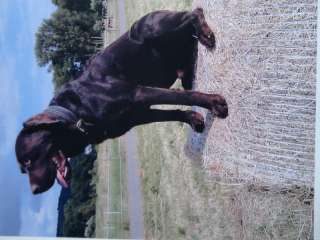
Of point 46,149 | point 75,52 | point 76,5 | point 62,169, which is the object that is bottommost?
point 62,169

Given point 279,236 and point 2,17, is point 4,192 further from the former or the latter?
point 279,236

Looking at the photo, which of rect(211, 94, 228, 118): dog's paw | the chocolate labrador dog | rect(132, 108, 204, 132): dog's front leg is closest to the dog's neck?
the chocolate labrador dog

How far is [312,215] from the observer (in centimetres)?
232

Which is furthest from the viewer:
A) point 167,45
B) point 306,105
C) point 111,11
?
point 111,11

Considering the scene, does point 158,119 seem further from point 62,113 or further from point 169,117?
point 62,113

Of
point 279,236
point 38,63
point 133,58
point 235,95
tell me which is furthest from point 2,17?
point 279,236

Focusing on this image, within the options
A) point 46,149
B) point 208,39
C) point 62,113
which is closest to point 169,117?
point 208,39

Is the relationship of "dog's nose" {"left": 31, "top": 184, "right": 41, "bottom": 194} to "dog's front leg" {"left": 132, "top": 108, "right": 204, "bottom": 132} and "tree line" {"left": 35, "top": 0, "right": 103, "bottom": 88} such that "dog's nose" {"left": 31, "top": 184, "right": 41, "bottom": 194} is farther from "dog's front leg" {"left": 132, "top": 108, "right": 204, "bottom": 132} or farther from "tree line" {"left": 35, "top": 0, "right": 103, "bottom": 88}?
"dog's front leg" {"left": 132, "top": 108, "right": 204, "bottom": 132}

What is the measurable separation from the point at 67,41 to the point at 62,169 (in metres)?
0.76

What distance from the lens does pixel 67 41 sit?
9.26 ft

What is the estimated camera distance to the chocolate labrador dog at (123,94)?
2576mm

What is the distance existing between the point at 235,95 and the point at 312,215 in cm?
69

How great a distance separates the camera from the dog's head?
271 cm

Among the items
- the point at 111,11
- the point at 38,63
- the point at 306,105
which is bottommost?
the point at 306,105
